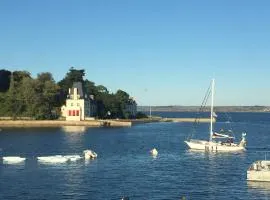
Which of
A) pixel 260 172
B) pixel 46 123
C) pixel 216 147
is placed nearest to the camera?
pixel 260 172

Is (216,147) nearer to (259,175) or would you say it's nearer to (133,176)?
(133,176)

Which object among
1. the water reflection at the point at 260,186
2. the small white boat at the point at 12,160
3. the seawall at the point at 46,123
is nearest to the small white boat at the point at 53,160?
the small white boat at the point at 12,160

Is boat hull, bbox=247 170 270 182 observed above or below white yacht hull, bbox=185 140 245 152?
below

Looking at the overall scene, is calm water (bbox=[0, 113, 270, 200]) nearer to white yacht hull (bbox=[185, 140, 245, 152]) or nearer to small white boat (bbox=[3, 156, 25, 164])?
small white boat (bbox=[3, 156, 25, 164])

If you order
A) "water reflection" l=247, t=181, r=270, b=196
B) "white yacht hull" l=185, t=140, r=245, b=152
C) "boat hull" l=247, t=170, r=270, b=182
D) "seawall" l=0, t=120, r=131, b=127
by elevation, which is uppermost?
"seawall" l=0, t=120, r=131, b=127

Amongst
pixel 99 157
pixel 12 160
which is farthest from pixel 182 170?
pixel 12 160

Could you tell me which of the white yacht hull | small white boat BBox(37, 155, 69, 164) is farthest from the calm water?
the white yacht hull

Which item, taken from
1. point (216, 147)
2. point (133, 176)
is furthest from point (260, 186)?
point (216, 147)

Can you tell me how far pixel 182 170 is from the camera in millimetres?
73688

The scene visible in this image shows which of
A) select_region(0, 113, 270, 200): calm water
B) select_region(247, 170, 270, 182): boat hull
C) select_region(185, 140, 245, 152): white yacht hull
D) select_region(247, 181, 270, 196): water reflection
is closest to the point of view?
select_region(0, 113, 270, 200): calm water

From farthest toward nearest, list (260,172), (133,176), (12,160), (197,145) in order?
1. (197,145)
2. (12,160)
3. (133,176)
4. (260,172)

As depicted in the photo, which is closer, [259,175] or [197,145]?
[259,175]

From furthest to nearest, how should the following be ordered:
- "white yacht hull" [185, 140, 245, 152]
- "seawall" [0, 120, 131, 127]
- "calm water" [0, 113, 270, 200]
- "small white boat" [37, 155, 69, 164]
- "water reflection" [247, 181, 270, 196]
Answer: "seawall" [0, 120, 131, 127] < "white yacht hull" [185, 140, 245, 152] < "small white boat" [37, 155, 69, 164] < "water reflection" [247, 181, 270, 196] < "calm water" [0, 113, 270, 200]

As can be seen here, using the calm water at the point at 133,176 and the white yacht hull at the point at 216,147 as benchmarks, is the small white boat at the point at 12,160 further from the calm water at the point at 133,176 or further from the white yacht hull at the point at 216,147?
the white yacht hull at the point at 216,147
